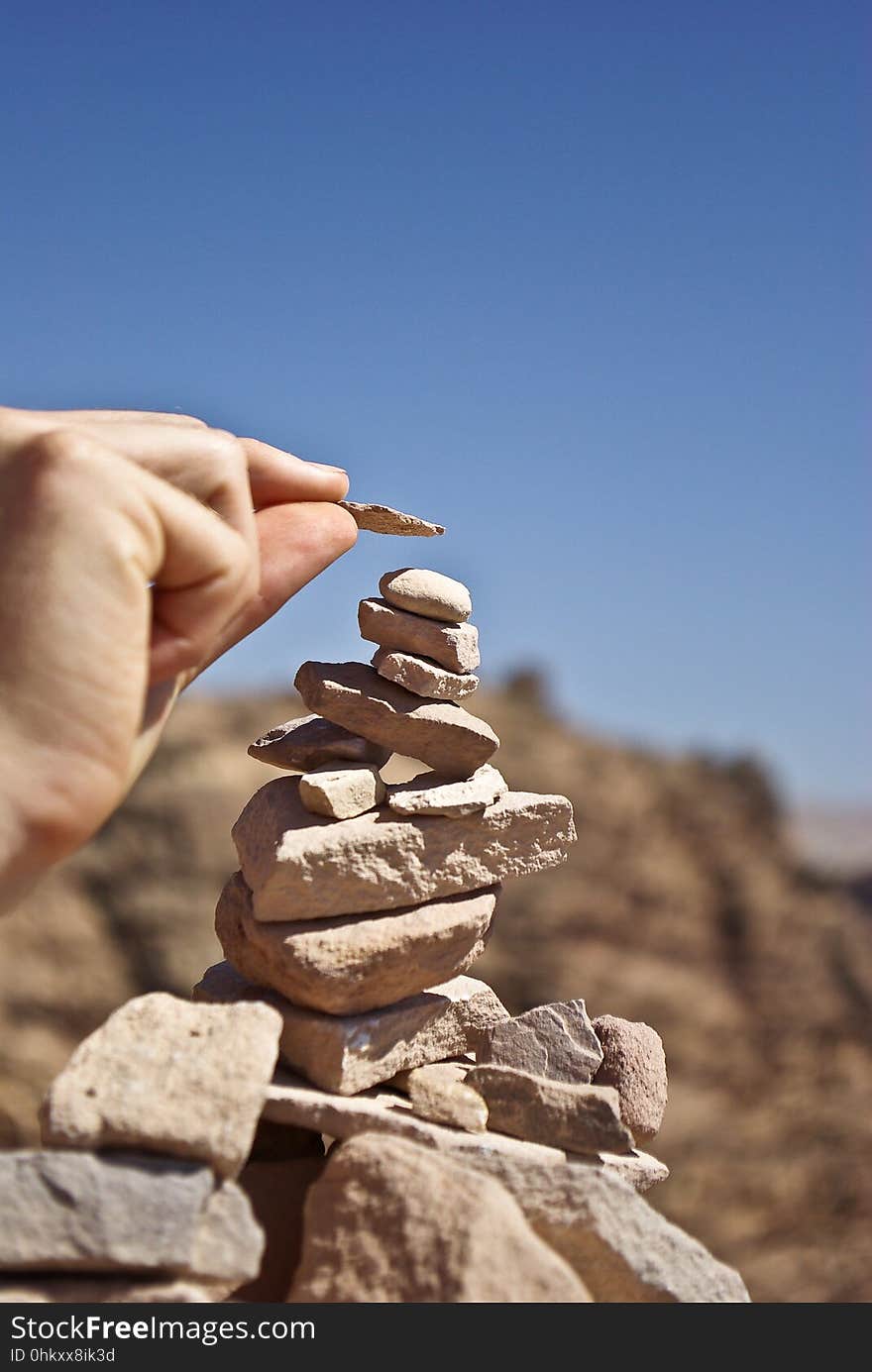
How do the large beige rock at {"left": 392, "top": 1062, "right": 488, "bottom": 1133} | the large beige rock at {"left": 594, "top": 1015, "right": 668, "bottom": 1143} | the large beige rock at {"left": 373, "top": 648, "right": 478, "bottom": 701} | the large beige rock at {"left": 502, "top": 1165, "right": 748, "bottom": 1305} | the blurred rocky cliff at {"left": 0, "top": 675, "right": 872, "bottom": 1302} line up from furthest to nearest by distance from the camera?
the blurred rocky cliff at {"left": 0, "top": 675, "right": 872, "bottom": 1302} < the large beige rock at {"left": 594, "top": 1015, "right": 668, "bottom": 1143} < the large beige rock at {"left": 373, "top": 648, "right": 478, "bottom": 701} < the large beige rock at {"left": 392, "top": 1062, "right": 488, "bottom": 1133} < the large beige rock at {"left": 502, "top": 1165, "right": 748, "bottom": 1305}

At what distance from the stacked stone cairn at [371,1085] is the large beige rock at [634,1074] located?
1 centimetres

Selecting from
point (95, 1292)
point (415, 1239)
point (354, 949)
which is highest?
point (354, 949)

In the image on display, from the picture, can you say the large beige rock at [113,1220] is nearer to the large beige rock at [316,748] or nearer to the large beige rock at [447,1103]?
the large beige rock at [447,1103]

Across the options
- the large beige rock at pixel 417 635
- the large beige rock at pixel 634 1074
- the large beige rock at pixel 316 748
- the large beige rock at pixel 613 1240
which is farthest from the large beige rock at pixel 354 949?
the large beige rock at pixel 417 635

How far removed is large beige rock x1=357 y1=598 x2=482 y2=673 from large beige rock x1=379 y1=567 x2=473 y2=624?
0.13ft

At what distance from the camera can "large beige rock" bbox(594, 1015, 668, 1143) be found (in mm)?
4352

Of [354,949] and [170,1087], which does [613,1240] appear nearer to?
[354,949]

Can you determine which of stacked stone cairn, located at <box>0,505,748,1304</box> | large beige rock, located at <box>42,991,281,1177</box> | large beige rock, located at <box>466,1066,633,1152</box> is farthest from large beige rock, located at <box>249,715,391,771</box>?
large beige rock, located at <box>466,1066,633,1152</box>

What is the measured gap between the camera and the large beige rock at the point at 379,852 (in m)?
3.97

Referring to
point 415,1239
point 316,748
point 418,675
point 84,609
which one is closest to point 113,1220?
point 415,1239

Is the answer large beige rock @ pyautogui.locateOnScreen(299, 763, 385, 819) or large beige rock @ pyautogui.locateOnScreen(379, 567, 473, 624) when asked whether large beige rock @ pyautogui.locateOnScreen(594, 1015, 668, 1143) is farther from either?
large beige rock @ pyautogui.locateOnScreen(379, 567, 473, 624)

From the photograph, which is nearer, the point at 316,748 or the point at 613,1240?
the point at 613,1240

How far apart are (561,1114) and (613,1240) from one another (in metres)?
0.46

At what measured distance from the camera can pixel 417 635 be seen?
14.1 ft
